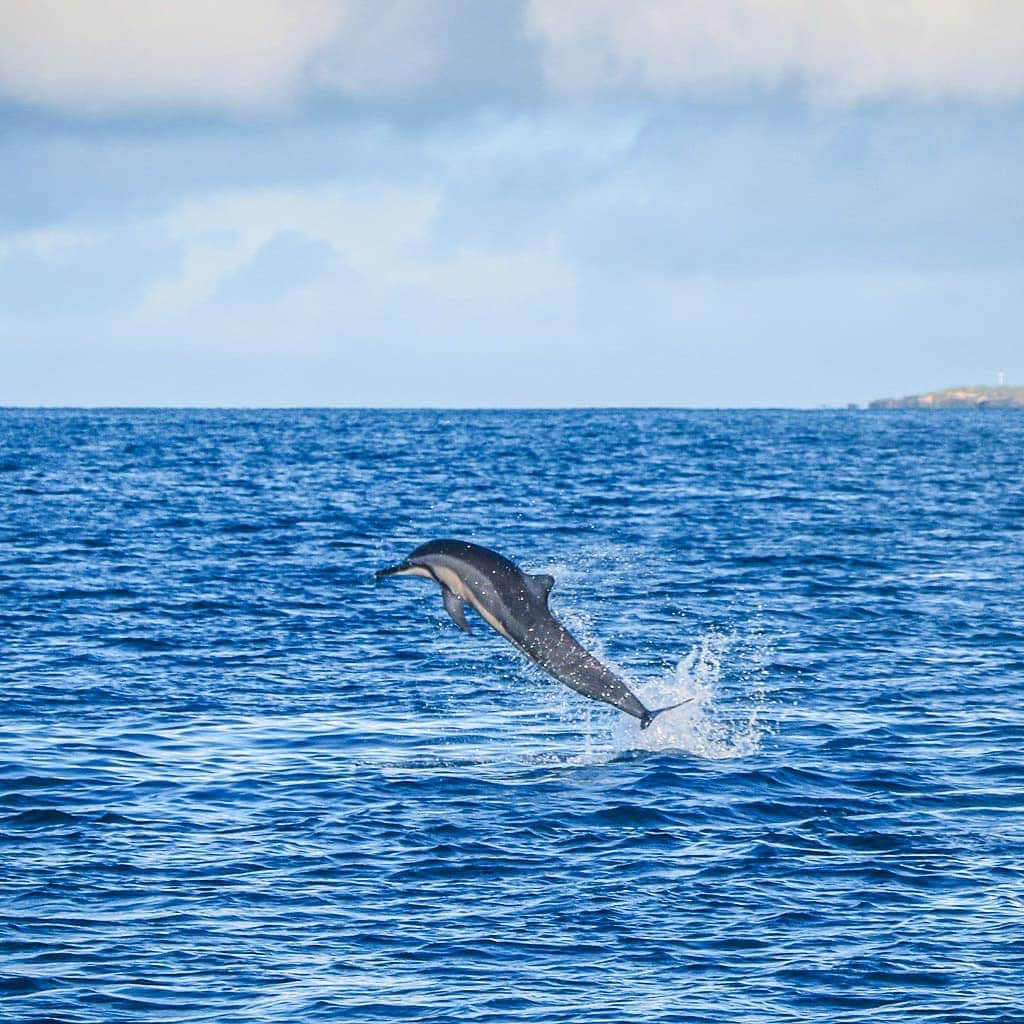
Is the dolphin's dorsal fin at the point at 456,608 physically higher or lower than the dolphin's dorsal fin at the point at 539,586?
lower

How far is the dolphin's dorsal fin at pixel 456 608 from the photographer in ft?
68.5

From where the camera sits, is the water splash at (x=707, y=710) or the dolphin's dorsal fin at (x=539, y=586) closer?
the dolphin's dorsal fin at (x=539, y=586)

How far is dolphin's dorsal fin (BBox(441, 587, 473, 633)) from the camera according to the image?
20875 mm

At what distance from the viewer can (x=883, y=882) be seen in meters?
19.9

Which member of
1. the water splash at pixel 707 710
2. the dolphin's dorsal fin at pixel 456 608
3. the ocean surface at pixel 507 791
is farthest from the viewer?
the water splash at pixel 707 710

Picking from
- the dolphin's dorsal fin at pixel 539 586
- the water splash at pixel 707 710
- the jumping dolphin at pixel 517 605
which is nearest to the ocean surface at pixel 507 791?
the water splash at pixel 707 710

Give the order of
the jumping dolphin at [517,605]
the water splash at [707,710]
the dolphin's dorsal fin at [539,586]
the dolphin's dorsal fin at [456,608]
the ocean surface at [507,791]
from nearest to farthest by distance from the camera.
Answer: the ocean surface at [507,791], the dolphin's dorsal fin at [456,608], the jumping dolphin at [517,605], the dolphin's dorsal fin at [539,586], the water splash at [707,710]

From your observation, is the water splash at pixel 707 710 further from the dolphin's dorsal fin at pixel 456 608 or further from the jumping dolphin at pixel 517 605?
the dolphin's dorsal fin at pixel 456 608

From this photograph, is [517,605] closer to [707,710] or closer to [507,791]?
[507,791]

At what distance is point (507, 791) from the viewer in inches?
936

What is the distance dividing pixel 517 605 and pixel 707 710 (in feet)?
28.2

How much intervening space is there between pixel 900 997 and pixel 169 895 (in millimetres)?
8082

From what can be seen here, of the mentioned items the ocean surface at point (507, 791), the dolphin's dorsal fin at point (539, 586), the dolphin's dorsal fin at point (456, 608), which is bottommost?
the ocean surface at point (507, 791)

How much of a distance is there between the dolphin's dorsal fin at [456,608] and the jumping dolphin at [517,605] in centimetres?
1
